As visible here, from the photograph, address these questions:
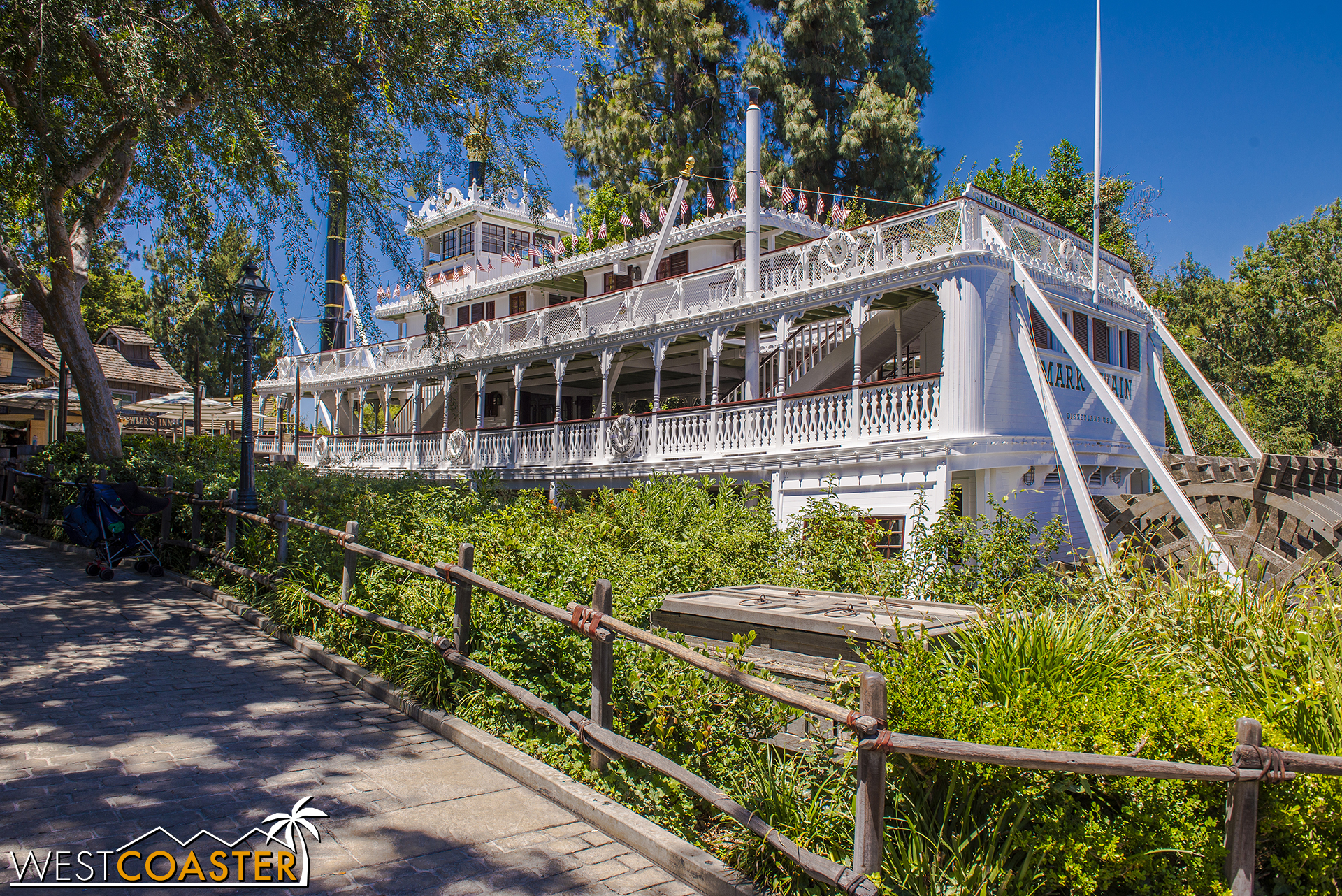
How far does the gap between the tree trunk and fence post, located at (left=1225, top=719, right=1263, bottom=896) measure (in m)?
19.0

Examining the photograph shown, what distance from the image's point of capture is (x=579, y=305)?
21.8 m

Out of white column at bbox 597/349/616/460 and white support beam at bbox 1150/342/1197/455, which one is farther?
white column at bbox 597/349/616/460

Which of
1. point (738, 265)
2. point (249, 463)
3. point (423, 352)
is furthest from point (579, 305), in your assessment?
point (249, 463)

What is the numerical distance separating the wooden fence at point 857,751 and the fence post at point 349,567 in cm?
Result: 179

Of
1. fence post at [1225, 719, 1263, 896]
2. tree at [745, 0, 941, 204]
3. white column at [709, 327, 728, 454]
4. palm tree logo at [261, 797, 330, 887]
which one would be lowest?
palm tree logo at [261, 797, 330, 887]

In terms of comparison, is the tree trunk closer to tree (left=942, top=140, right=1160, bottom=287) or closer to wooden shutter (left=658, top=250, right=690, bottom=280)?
wooden shutter (left=658, top=250, right=690, bottom=280)

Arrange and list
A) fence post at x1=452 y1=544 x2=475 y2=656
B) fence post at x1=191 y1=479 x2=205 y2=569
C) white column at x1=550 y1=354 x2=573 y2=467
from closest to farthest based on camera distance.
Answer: fence post at x1=452 y1=544 x2=475 y2=656 → fence post at x1=191 y1=479 x2=205 y2=569 → white column at x1=550 y1=354 x2=573 y2=467

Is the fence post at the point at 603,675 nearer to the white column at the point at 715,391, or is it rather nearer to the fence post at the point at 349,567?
the fence post at the point at 349,567

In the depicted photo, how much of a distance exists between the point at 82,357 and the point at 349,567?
1240cm

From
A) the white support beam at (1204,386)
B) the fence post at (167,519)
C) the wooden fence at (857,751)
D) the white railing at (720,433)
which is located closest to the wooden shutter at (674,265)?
the white railing at (720,433)

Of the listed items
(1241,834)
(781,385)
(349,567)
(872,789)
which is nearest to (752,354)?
(781,385)

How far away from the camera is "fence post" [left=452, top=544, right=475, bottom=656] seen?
22.9ft

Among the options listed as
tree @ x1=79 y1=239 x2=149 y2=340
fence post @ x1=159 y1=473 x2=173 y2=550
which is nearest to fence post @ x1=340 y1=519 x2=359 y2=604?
fence post @ x1=159 y1=473 x2=173 y2=550

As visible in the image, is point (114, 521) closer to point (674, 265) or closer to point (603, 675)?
point (603, 675)
